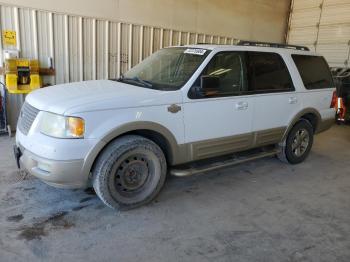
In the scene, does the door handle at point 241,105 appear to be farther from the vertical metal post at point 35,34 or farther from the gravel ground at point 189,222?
the vertical metal post at point 35,34

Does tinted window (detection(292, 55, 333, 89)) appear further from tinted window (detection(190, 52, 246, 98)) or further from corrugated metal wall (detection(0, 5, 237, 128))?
corrugated metal wall (detection(0, 5, 237, 128))

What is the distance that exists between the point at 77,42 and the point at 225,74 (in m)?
3.88

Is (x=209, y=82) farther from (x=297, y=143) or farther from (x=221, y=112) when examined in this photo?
(x=297, y=143)

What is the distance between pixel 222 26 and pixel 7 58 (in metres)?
6.21

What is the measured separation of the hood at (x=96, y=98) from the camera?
9.23 ft

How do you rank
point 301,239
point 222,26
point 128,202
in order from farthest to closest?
1. point 222,26
2. point 128,202
3. point 301,239

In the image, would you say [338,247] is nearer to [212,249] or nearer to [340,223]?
[340,223]

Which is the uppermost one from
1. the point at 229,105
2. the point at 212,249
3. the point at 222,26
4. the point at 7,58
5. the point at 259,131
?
the point at 222,26

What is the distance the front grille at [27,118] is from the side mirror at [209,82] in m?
1.77

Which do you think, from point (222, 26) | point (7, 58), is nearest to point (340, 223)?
point (7, 58)

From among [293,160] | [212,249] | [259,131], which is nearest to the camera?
[212,249]

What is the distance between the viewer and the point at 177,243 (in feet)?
8.87

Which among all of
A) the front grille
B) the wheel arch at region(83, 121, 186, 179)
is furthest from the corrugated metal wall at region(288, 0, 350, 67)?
the front grille

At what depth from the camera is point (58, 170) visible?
273cm
